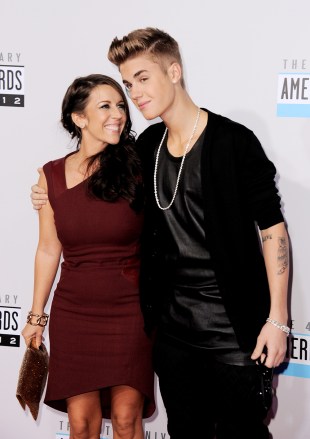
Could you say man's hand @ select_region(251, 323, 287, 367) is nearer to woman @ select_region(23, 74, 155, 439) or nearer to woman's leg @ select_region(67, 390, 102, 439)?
→ woman @ select_region(23, 74, 155, 439)

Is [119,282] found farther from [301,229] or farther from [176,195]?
[301,229]

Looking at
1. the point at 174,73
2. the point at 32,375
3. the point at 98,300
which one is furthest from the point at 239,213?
the point at 32,375

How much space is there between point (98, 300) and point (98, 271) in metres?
0.10

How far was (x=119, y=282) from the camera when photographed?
93.4 inches

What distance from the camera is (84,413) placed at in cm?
247

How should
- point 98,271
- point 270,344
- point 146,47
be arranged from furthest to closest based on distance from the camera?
1. point 98,271
2. point 146,47
3. point 270,344

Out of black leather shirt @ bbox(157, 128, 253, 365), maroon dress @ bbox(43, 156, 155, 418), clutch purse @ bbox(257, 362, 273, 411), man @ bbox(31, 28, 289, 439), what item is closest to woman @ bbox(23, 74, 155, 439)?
maroon dress @ bbox(43, 156, 155, 418)

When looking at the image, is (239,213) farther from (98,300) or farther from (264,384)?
(98,300)

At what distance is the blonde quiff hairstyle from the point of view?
7.15ft

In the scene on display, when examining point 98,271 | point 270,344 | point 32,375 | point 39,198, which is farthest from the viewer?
point 32,375

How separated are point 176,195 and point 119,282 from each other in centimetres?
40

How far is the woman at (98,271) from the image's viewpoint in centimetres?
237

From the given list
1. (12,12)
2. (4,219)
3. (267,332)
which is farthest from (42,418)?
(12,12)

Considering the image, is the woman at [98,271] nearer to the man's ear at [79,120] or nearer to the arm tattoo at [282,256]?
the man's ear at [79,120]
